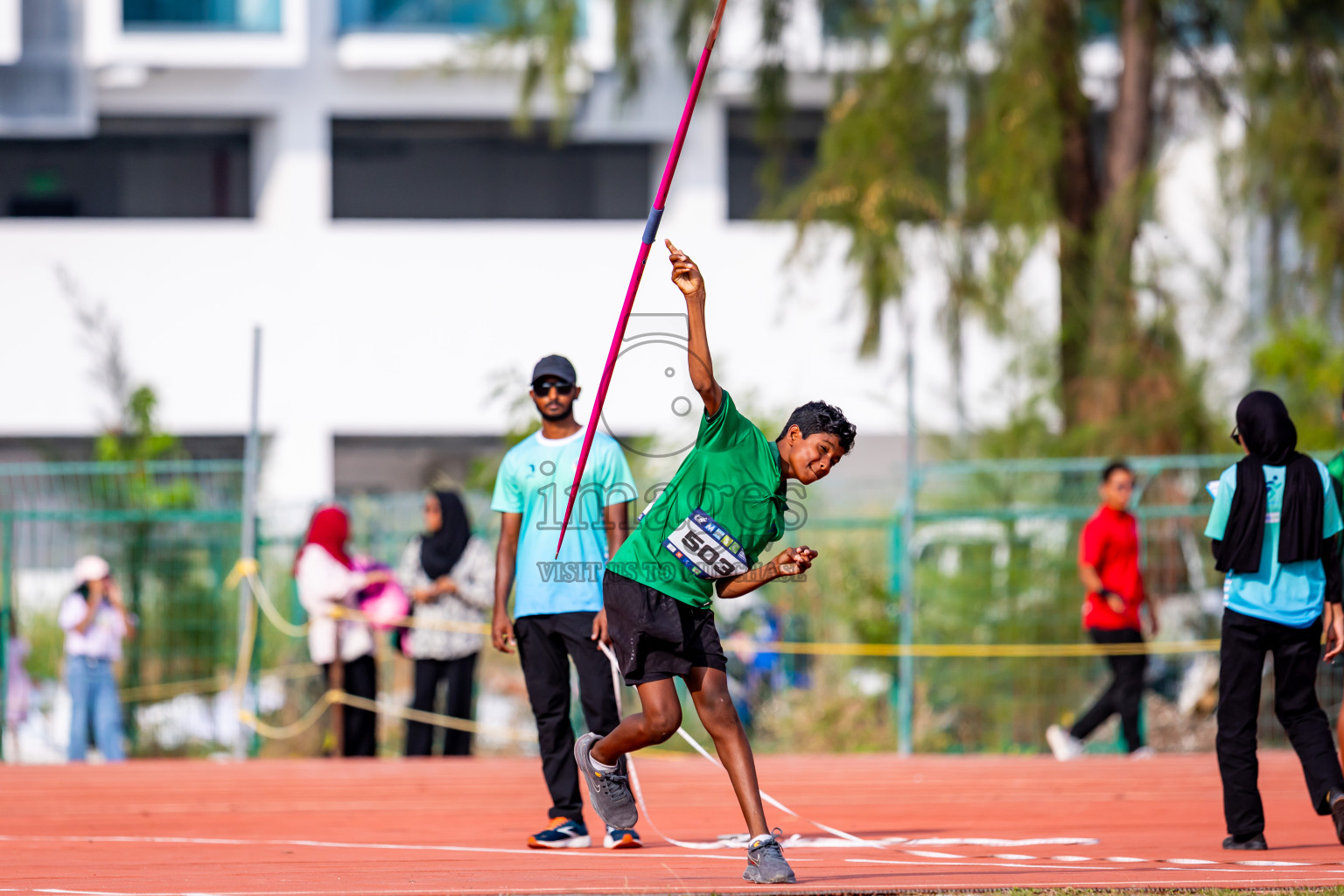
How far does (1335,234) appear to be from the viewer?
41.3 ft

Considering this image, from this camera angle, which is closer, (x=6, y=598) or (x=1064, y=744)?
(x=1064, y=744)

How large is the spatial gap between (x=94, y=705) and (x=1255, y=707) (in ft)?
25.6

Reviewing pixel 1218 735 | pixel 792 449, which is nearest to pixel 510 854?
pixel 792 449

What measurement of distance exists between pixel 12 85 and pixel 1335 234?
14183 mm

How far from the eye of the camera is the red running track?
17.1 ft

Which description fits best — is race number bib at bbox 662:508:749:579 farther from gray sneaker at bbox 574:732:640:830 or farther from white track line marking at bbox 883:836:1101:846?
white track line marking at bbox 883:836:1101:846

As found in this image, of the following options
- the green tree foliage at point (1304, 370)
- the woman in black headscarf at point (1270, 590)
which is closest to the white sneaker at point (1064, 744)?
the green tree foliage at point (1304, 370)

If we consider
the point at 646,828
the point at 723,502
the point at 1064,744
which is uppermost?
the point at 723,502

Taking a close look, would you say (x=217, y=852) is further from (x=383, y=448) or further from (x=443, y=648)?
(x=383, y=448)

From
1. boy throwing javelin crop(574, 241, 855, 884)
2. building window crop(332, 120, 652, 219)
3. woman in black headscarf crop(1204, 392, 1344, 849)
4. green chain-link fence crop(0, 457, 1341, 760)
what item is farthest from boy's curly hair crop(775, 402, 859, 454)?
building window crop(332, 120, 652, 219)

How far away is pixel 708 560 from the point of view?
5168mm

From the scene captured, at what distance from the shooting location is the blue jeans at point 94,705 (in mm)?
11172

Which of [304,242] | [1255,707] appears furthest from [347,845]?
[304,242]

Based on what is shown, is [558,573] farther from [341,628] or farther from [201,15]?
[201,15]
